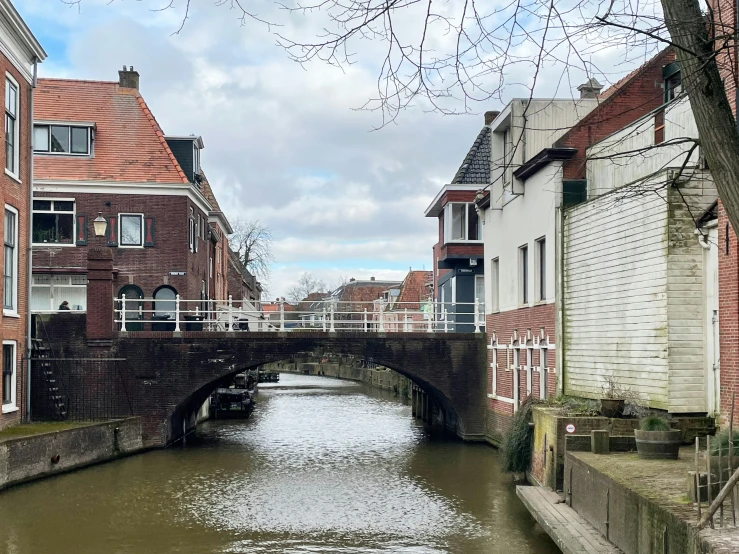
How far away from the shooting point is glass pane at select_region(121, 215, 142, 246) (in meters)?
33.2

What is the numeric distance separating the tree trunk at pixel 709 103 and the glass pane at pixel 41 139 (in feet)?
97.4

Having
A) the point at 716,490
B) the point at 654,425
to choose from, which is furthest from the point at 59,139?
the point at 716,490

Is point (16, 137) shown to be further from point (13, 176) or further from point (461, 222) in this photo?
point (461, 222)

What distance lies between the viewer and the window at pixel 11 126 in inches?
834

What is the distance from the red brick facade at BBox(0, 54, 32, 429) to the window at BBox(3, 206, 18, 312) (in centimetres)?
6

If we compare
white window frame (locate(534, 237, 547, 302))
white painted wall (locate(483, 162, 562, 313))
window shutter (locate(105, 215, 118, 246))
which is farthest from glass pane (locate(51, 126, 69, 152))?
white window frame (locate(534, 237, 547, 302))

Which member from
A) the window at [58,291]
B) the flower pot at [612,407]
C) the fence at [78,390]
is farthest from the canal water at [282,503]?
the window at [58,291]

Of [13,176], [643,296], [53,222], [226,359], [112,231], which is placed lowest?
[226,359]

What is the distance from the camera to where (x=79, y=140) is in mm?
33688

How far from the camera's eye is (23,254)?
74.2 ft

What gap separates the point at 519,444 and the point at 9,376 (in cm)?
1191

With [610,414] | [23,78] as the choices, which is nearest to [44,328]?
[23,78]

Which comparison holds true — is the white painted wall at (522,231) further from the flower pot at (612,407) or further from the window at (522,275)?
the flower pot at (612,407)

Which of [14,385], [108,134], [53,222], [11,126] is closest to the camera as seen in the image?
[11,126]
